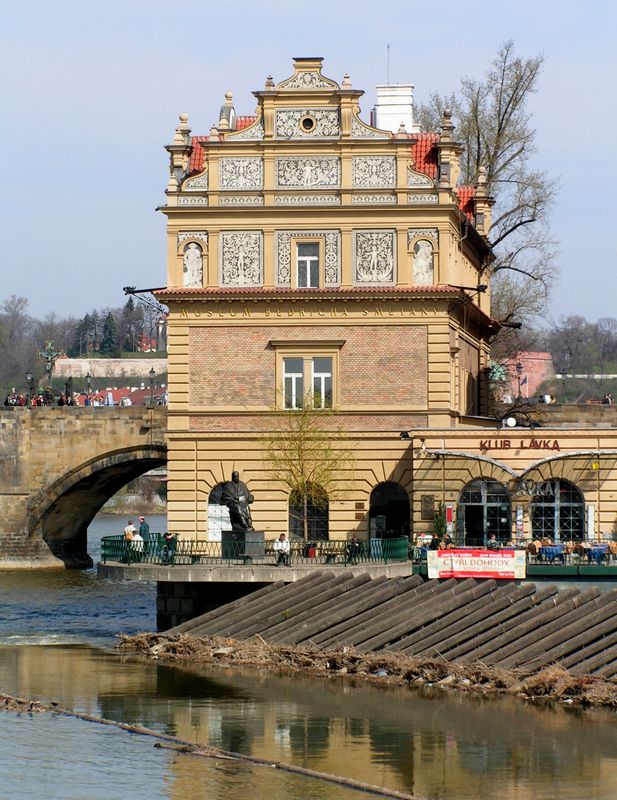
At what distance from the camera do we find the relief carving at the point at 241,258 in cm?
5862

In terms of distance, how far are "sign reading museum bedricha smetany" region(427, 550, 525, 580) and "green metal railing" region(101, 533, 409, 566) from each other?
211cm

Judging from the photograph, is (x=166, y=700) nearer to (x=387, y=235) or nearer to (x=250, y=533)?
(x=250, y=533)

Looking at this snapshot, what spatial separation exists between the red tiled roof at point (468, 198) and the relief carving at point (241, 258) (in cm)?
1485

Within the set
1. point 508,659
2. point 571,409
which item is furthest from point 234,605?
point 571,409

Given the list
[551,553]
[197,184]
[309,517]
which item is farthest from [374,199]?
[551,553]

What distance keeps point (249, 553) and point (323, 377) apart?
9233 millimetres

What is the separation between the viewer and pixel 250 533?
51375 millimetres

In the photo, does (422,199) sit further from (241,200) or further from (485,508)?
(485,508)

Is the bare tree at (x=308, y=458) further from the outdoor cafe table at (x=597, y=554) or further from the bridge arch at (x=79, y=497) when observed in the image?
the bridge arch at (x=79, y=497)

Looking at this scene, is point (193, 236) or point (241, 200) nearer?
point (241, 200)

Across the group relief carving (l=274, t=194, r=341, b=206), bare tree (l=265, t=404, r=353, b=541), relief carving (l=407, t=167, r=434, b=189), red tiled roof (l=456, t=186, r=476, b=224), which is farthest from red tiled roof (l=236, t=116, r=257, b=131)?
bare tree (l=265, t=404, r=353, b=541)

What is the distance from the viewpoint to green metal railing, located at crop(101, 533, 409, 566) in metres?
51.0

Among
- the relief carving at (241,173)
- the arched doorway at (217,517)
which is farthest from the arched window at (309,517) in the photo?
the relief carving at (241,173)

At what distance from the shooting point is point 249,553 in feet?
167
